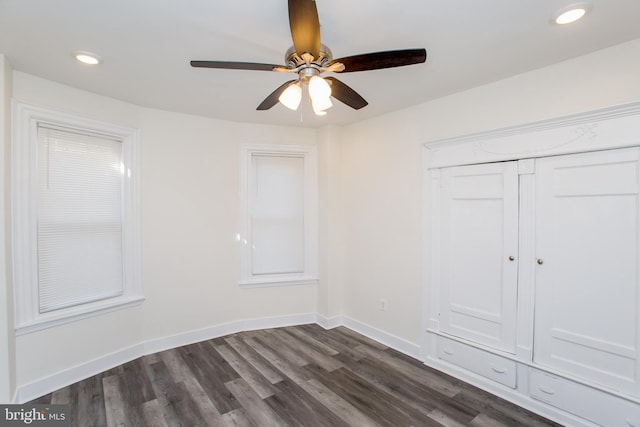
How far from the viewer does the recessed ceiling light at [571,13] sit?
1.50 metres

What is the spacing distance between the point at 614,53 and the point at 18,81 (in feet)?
13.5

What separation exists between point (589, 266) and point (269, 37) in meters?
2.52

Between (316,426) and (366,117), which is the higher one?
(366,117)

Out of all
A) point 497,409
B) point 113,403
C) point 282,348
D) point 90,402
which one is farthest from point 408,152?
point 90,402

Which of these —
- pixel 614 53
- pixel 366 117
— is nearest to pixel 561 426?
pixel 614 53

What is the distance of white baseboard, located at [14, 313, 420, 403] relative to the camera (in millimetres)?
2352

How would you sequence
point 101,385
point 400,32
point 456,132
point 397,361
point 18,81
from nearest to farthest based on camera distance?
point 400,32 < point 18,81 < point 101,385 < point 456,132 < point 397,361

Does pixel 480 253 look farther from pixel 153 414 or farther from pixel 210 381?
pixel 153 414

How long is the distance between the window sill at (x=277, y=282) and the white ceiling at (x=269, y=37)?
217 centimetres

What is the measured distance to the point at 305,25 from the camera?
1259 millimetres

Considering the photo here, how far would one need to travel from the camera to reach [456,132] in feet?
8.64

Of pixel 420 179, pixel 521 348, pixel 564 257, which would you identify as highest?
pixel 420 179

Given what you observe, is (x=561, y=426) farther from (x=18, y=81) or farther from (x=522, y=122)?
(x=18, y=81)

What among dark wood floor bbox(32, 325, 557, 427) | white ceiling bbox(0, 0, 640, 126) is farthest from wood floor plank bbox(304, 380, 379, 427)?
white ceiling bbox(0, 0, 640, 126)
